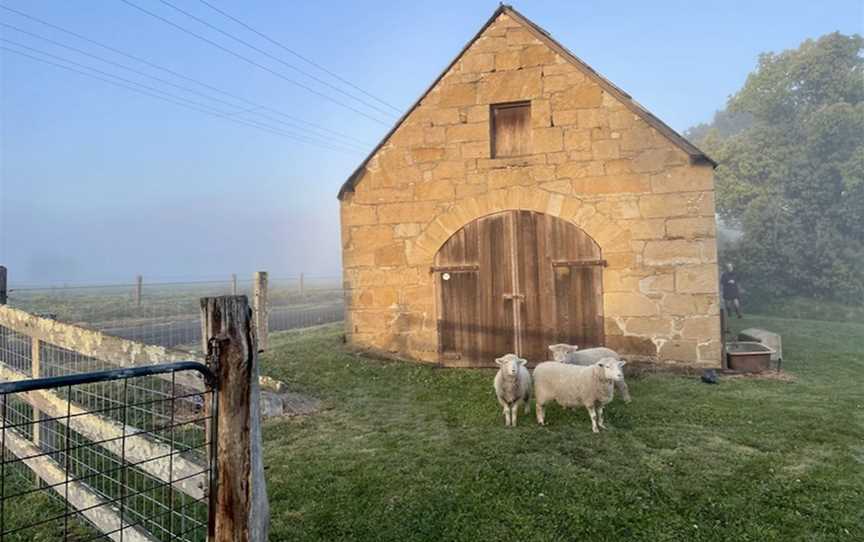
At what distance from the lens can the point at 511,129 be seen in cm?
998

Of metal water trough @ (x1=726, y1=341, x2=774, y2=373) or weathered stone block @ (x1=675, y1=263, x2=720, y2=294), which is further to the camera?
metal water trough @ (x1=726, y1=341, x2=774, y2=373)

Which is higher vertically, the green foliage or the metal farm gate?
the green foliage

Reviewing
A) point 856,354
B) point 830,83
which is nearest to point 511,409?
point 856,354

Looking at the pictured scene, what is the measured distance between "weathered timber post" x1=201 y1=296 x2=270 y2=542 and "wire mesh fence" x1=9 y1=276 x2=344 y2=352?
11.1 meters

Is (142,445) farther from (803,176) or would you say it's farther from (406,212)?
(803,176)

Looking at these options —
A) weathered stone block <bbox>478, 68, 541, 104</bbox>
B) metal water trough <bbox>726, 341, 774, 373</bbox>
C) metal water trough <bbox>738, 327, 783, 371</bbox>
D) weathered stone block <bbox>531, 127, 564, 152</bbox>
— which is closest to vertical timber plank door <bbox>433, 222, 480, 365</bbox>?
weathered stone block <bbox>531, 127, 564, 152</bbox>

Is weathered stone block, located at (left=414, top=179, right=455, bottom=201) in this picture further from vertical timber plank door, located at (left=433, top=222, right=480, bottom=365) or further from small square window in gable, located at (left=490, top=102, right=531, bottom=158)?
small square window in gable, located at (left=490, top=102, right=531, bottom=158)

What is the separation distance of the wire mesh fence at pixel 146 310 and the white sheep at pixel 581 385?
9.72m

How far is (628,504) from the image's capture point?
161 inches

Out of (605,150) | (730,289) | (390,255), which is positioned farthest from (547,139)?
(730,289)

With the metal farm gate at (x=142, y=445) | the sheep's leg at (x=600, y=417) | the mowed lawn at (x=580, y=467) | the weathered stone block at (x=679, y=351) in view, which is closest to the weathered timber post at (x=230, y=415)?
the metal farm gate at (x=142, y=445)

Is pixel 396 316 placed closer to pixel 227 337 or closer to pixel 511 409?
pixel 511 409

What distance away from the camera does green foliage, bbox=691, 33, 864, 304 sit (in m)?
20.8

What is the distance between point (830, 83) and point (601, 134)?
79.2 feet
